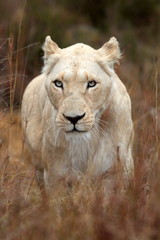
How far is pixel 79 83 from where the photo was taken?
484cm

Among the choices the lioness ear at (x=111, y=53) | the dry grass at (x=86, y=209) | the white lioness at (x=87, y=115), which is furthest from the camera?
the lioness ear at (x=111, y=53)

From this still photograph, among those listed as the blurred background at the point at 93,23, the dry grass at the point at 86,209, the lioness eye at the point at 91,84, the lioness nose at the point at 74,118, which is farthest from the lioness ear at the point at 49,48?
the blurred background at the point at 93,23

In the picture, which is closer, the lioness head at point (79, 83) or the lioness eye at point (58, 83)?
the lioness head at point (79, 83)

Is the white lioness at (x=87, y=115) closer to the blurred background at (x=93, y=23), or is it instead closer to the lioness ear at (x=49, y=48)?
the lioness ear at (x=49, y=48)

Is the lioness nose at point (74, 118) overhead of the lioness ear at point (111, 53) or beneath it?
beneath

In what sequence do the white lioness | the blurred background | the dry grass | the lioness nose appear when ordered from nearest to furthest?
1. the dry grass
2. the lioness nose
3. the white lioness
4. the blurred background

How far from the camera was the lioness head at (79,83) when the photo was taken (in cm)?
471

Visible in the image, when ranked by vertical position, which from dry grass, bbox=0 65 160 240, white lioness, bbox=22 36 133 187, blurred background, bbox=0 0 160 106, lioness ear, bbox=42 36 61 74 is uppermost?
blurred background, bbox=0 0 160 106

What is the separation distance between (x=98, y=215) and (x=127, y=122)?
5.32 feet

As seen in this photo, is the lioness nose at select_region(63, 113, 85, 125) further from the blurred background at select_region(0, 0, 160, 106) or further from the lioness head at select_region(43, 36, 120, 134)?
the blurred background at select_region(0, 0, 160, 106)

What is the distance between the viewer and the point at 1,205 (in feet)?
13.6

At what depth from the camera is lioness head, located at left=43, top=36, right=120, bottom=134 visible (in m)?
4.71

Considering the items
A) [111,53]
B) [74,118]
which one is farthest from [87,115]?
[111,53]

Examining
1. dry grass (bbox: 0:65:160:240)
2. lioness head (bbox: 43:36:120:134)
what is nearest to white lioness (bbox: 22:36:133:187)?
lioness head (bbox: 43:36:120:134)
